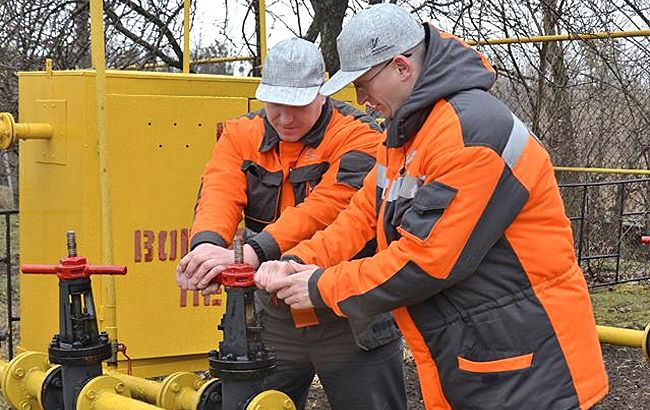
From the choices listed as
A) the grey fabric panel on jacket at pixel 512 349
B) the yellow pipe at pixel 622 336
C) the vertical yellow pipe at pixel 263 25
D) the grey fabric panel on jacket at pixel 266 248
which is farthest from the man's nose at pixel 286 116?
the vertical yellow pipe at pixel 263 25

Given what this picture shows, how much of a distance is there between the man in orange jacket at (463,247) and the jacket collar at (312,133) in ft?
2.11

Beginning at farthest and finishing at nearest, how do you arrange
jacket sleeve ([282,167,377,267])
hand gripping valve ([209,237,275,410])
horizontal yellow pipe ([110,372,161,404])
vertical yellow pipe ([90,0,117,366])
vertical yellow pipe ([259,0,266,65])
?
vertical yellow pipe ([259,0,266,65]) → vertical yellow pipe ([90,0,117,366]) → horizontal yellow pipe ([110,372,161,404]) → jacket sleeve ([282,167,377,267]) → hand gripping valve ([209,237,275,410])

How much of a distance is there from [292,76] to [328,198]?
0.37 metres

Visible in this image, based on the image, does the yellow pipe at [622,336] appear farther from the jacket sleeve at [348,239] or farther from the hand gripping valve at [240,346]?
the hand gripping valve at [240,346]

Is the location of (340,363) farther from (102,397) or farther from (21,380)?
(21,380)

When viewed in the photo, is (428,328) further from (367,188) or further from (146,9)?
(146,9)

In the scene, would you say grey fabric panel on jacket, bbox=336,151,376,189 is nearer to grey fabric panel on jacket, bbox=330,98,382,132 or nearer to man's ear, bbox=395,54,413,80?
grey fabric panel on jacket, bbox=330,98,382,132

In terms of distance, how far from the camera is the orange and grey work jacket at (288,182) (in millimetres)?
2902

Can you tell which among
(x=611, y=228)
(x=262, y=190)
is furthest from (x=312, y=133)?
(x=611, y=228)

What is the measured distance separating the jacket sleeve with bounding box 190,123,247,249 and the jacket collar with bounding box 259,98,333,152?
11 centimetres

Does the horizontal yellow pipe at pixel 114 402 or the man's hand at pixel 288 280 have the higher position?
the man's hand at pixel 288 280

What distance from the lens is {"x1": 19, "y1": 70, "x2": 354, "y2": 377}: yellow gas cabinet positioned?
151 inches

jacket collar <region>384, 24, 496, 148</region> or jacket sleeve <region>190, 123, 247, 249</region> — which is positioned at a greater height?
jacket collar <region>384, 24, 496, 148</region>

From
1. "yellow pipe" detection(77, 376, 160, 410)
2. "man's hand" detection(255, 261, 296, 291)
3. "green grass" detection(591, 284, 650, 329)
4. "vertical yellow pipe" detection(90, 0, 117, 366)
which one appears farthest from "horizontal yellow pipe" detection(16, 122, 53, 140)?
"green grass" detection(591, 284, 650, 329)
